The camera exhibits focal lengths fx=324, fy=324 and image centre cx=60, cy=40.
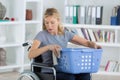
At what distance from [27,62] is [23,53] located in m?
0.27

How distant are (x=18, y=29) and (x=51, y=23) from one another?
2047 mm

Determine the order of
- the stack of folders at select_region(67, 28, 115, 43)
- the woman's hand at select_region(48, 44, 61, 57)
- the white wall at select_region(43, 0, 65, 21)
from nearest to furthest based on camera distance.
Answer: the woman's hand at select_region(48, 44, 61, 57) < the stack of folders at select_region(67, 28, 115, 43) < the white wall at select_region(43, 0, 65, 21)

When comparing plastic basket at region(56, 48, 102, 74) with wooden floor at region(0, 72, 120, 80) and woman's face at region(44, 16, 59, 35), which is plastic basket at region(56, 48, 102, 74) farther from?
wooden floor at region(0, 72, 120, 80)

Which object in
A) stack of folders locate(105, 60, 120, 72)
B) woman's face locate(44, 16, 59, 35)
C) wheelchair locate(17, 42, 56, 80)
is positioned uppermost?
woman's face locate(44, 16, 59, 35)

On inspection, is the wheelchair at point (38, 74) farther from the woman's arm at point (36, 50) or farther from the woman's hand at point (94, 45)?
the woman's hand at point (94, 45)

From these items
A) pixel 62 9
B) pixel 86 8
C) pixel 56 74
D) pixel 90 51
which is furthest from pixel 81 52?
pixel 62 9

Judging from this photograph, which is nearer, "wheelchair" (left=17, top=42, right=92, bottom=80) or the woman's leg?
"wheelchair" (left=17, top=42, right=92, bottom=80)

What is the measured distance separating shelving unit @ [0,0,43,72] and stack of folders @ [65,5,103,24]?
0.47m

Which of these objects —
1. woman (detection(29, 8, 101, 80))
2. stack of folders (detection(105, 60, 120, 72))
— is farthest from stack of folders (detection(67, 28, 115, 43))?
woman (detection(29, 8, 101, 80))

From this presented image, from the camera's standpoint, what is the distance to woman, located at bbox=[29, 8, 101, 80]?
3047 millimetres

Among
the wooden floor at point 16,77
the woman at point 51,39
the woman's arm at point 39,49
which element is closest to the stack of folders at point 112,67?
the wooden floor at point 16,77

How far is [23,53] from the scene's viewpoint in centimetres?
511

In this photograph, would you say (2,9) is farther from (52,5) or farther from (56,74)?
(56,74)

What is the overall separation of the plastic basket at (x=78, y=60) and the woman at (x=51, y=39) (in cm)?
8
